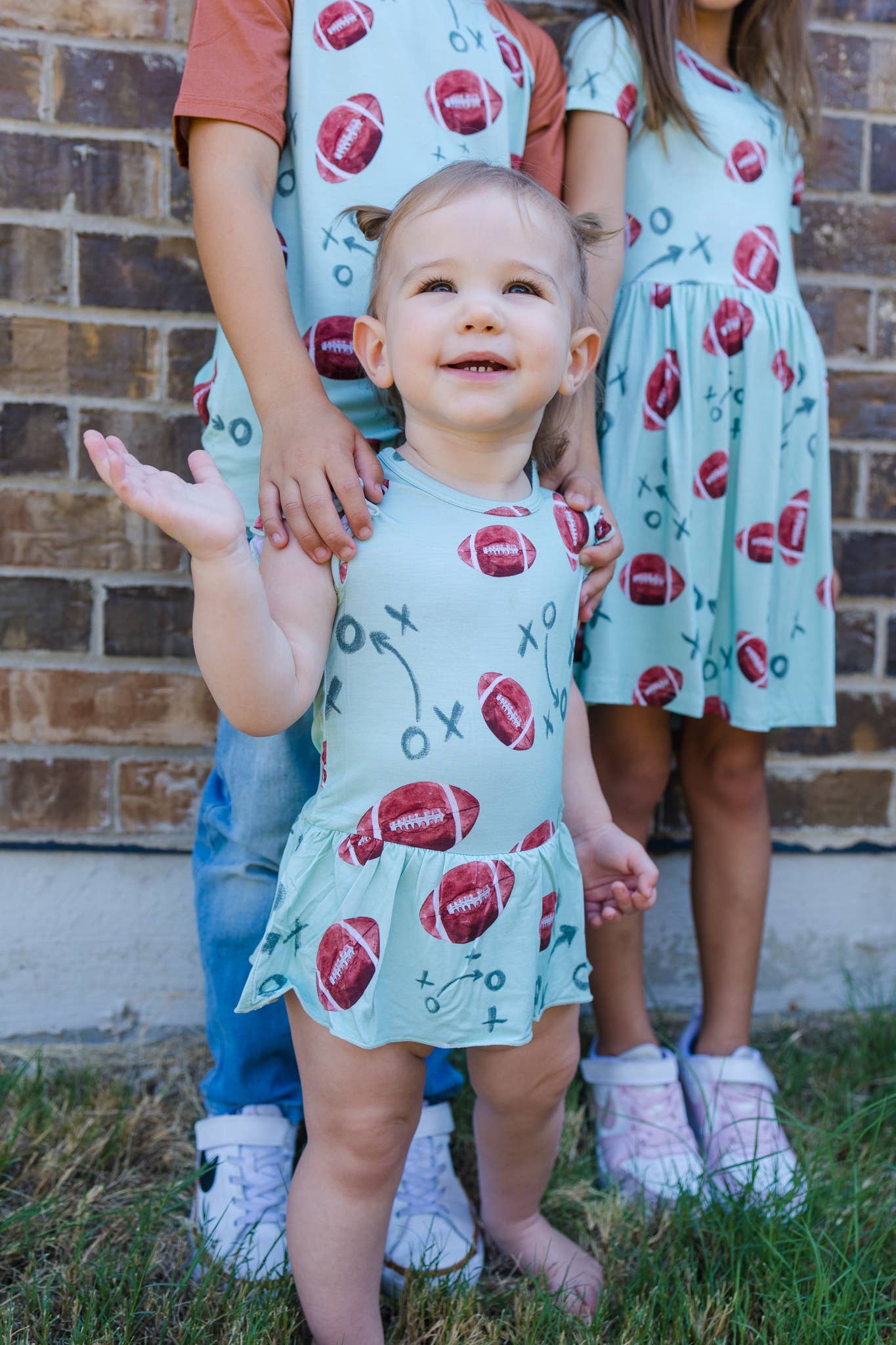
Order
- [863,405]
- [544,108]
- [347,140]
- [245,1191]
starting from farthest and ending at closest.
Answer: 1. [863,405]
2. [544,108]
3. [245,1191]
4. [347,140]

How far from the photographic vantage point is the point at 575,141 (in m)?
1.62

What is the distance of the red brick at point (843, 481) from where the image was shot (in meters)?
2.01

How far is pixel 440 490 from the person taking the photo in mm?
1222

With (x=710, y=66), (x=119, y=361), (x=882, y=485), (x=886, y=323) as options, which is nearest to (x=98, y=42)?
(x=119, y=361)

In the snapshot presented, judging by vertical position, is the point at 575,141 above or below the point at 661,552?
above

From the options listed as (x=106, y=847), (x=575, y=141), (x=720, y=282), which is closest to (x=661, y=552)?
(x=720, y=282)

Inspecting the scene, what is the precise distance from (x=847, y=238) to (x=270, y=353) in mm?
1225

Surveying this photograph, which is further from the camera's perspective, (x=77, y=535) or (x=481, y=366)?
(x=77, y=535)

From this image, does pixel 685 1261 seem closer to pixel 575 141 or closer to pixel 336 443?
pixel 336 443

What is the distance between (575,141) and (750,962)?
1316 millimetres

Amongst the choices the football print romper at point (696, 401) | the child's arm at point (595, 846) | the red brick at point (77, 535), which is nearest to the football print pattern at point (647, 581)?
the football print romper at point (696, 401)

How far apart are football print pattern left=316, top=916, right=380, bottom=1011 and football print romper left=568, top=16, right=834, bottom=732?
622 mm

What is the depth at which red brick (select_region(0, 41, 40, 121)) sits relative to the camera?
169cm

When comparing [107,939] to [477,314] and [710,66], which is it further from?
[710,66]
